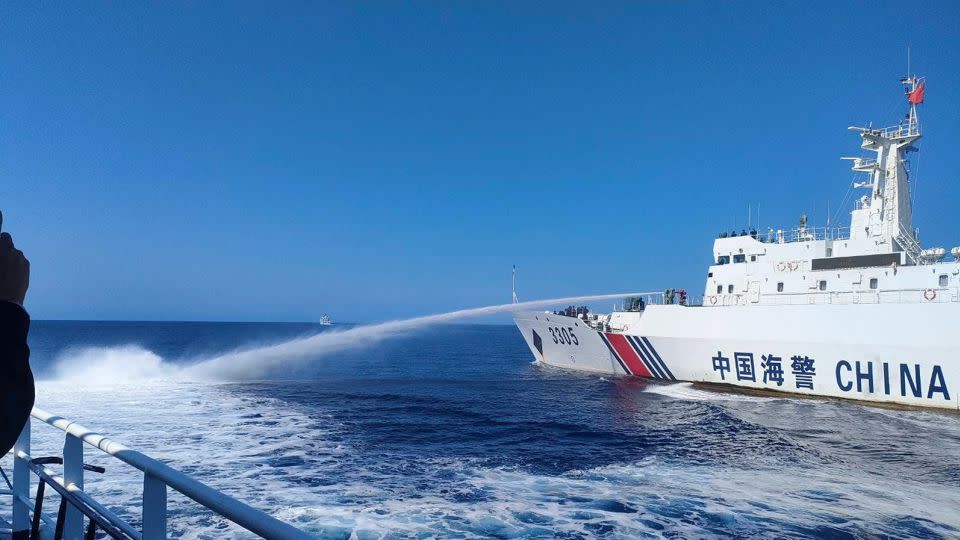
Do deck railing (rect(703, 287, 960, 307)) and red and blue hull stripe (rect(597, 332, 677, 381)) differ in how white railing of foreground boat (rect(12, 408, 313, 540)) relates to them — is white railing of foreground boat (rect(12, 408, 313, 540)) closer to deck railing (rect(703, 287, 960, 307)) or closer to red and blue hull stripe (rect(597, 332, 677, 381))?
deck railing (rect(703, 287, 960, 307))

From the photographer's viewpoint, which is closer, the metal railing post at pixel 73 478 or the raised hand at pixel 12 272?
the raised hand at pixel 12 272

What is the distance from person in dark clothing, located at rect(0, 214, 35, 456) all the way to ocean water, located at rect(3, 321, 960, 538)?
7.64 m

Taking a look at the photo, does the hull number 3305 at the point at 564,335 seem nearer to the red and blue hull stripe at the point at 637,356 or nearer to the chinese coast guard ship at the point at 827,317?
the chinese coast guard ship at the point at 827,317

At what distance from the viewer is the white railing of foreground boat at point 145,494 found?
1.98 m

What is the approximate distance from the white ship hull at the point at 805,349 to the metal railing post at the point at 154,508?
26.9 metres

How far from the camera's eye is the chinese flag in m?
28.7

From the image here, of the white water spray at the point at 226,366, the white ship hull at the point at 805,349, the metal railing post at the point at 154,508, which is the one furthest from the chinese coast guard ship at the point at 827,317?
the metal railing post at the point at 154,508

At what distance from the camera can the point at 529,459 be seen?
1387 centimetres

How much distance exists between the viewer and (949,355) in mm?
21656

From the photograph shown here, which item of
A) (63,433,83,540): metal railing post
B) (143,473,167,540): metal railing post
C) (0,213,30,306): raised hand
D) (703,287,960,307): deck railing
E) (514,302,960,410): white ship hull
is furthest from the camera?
(703,287,960,307): deck railing

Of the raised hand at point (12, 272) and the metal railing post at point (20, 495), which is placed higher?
the raised hand at point (12, 272)

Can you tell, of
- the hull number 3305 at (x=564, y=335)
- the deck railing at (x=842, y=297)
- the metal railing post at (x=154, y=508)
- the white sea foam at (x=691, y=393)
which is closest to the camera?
the metal railing post at (x=154, y=508)

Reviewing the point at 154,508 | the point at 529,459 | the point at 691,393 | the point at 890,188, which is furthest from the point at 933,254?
the point at 154,508

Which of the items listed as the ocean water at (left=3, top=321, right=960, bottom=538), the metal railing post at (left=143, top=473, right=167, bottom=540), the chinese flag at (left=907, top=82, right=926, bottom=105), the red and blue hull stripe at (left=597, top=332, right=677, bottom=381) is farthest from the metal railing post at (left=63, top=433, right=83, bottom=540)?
the chinese flag at (left=907, top=82, right=926, bottom=105)
